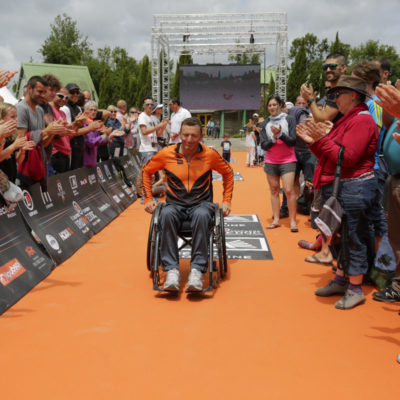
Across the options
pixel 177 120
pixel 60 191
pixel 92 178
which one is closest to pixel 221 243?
pixel 60 191

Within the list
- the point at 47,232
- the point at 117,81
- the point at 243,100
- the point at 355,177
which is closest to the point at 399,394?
the point at 355,177

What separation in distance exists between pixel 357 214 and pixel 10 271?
3.19 m

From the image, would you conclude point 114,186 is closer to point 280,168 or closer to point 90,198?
point 90,198

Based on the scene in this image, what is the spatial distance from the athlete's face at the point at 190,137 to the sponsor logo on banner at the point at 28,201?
1.96 meters

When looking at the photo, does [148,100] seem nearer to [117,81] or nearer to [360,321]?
[360,321]

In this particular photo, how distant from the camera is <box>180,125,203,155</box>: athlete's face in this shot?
4129mm

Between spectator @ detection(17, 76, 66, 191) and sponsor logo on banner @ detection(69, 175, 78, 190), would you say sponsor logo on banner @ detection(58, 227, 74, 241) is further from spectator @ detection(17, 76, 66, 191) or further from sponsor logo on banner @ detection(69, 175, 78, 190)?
sponsor logo on banner @ detection(69, 175, 78, 190)

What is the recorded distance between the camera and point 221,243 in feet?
13.8

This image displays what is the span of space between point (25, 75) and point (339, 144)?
976 inches

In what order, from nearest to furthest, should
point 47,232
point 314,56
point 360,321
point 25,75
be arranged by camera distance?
point 360,321, point 47,232, point 25,75, point 314,56

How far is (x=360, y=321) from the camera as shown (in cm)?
330

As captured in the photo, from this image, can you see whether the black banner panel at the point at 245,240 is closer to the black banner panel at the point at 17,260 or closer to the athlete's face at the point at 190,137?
the athlete's face at the point at 190,137

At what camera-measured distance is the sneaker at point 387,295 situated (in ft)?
12.2

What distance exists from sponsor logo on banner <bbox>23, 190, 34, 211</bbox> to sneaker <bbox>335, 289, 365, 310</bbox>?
137 inches
